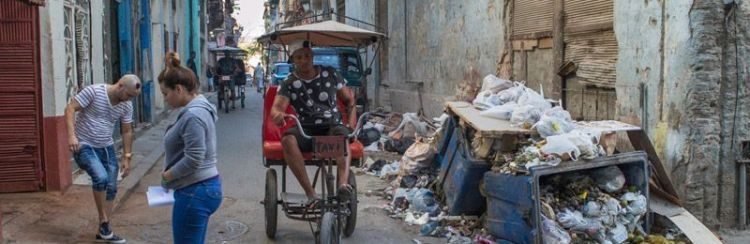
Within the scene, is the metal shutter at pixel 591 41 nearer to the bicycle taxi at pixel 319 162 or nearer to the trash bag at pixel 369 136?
the bicycle taxi at pixel 319 162

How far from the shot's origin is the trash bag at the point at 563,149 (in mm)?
5727

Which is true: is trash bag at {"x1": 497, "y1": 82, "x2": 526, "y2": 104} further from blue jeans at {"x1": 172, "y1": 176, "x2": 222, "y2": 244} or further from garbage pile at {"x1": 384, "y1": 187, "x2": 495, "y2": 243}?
blue jeans at {"x1": 172, "y1": 176, "x2": 222, "y2": 244}

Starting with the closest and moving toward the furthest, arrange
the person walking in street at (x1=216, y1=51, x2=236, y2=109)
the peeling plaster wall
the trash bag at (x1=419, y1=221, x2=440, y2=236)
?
the trash bag at (x1=419, y1=221, x2=440, y2=236)
the peeling plaster wall
the person walking in street at (x1=216, y1=51, x2=236, y2=109)

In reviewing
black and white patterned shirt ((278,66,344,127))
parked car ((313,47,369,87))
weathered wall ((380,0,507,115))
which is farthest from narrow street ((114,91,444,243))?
parked car ((313,47,369,87))

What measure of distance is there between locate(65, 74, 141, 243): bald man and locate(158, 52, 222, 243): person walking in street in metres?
2.16

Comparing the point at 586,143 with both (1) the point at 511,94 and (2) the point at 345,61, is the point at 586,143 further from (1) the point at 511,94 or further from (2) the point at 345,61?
(2) the point at 345,61

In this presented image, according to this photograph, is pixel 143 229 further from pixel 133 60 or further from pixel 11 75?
pixel 133 60

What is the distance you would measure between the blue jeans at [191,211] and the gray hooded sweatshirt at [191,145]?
0.14 feet

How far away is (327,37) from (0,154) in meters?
3.46

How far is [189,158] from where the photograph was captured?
391 cm

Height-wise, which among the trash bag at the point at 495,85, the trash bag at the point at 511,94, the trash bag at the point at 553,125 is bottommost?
the trash bag at the point at 553,125

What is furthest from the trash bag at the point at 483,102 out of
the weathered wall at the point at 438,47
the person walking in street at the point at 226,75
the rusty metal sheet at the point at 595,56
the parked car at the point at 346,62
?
the person walking in street at the point at 226,75

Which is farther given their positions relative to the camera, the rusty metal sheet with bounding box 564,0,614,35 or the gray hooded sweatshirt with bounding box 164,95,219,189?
the rusty metal sheet with bounding box 564,0,614,35

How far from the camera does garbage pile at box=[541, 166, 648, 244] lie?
564 centimetres
